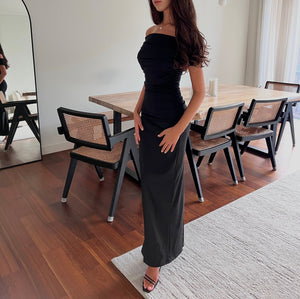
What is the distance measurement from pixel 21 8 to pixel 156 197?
91.1 inches

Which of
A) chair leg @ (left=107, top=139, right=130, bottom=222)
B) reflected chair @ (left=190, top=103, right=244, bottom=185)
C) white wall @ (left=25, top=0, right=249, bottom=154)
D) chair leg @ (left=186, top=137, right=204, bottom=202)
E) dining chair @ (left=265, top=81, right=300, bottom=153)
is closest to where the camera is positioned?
chair leg @ (left=107, top=139, right=130, bottom=222)

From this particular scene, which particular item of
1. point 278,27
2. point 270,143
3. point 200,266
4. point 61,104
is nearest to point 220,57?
point 278,27

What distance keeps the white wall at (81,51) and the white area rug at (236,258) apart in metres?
1.98

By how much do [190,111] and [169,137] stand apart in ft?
0.45

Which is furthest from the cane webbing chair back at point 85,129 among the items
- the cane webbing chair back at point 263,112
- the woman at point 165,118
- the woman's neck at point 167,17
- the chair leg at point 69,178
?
the cane webbing chair back at point 263,112

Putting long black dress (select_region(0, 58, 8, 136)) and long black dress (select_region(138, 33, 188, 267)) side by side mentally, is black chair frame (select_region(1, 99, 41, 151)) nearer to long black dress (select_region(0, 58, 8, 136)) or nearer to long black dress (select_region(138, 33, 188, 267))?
long black dress (select_region(0, 58, 8, 136))

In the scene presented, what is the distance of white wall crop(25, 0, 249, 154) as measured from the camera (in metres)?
3.03

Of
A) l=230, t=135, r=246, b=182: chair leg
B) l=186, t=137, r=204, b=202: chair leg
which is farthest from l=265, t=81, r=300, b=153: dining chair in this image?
l=186, t=137, r=204, b=202: chair leg

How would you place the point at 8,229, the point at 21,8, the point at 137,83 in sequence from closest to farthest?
the point at 8,229 < the point at 21,8 < the point at 137,83

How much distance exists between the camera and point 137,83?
3.83 meters

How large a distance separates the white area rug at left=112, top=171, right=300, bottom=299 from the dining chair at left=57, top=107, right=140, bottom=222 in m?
0.58

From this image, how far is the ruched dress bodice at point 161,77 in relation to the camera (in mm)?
1233

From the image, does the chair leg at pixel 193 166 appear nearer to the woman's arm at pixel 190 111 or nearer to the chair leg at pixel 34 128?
the woman's arm at pixel 190 111

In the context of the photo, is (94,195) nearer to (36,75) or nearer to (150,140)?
(150,140)
